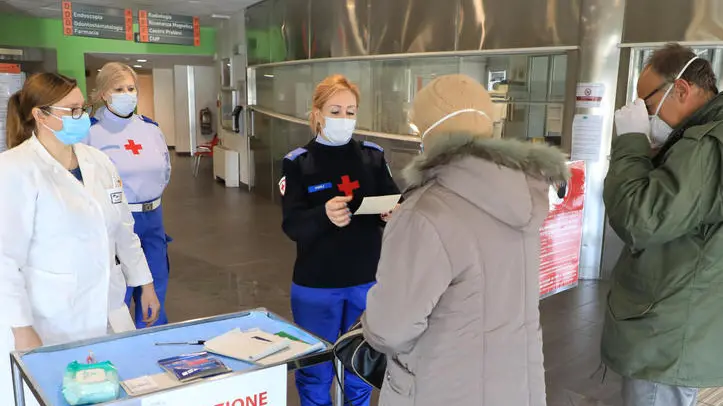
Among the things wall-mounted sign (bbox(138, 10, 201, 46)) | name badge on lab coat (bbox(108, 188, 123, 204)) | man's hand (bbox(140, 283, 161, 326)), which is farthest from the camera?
wall-mounted sign (bbox(138, 10, 201, 46))

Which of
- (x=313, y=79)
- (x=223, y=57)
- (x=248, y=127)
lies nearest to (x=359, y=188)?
(x=313, y=79)

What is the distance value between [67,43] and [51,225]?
33.7ft

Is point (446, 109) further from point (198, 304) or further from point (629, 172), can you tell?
point (198, 304)

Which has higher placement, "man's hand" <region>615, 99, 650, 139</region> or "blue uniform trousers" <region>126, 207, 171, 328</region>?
"man's hand" <region>615, 99, 650, 139</region>

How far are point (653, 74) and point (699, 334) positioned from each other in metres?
0.77

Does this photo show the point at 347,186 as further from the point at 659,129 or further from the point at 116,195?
the point at 659,129

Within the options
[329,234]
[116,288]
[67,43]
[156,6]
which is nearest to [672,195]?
[329,234]

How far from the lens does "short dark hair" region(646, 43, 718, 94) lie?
1707 millimetres

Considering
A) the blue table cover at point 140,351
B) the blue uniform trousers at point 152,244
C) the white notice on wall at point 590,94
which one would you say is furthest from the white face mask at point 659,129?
the white notice on wall at point 590,94

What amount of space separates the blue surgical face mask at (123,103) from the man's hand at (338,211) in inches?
61.1

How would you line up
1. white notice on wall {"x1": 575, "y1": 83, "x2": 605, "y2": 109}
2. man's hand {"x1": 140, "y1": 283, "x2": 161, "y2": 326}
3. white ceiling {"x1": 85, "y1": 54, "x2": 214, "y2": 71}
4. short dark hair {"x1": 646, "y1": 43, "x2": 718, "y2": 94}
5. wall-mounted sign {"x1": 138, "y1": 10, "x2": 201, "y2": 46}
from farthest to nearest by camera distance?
white ceiling {"x1": 85, "y1": 54, "x2": 214, "y2": 71} → wall-mounted sign {"x1": 138, "y1": 10, "x2": 201, "y2": 46} → white notice on wall {"x1": 575, "y1": 83, "x2": 605, "y2": 109} → man's hand {"x1": 140, "y1": 283, "x2": 161, "y2": 326} → short dark hair {"x1": 646, "y1": 43, "x2": 718, "y2": 94}

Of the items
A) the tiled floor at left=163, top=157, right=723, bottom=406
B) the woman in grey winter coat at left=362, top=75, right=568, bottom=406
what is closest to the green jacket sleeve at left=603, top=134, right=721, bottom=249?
the woman in grey winter coat at left=362, top=75, right=568, bottom=406

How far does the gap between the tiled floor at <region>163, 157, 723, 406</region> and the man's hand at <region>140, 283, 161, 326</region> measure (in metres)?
0.88

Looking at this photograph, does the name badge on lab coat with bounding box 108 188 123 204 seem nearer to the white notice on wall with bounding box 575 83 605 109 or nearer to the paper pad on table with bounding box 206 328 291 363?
the paper pad on table with bounding box 206 328 291 363
